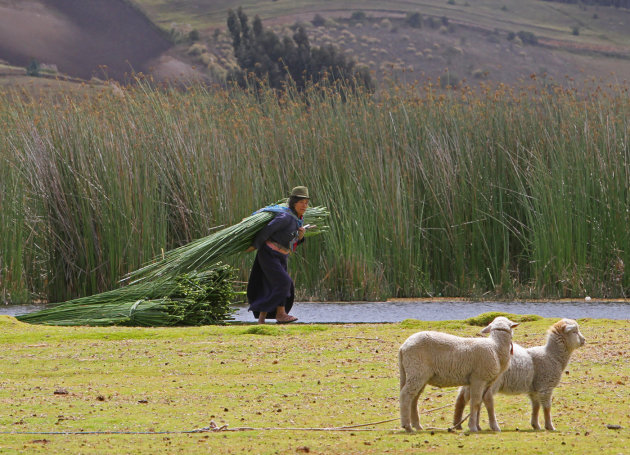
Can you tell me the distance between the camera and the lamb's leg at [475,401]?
553cm

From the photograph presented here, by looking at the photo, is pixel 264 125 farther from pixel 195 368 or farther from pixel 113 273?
pixel 195 368

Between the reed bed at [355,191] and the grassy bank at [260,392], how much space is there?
2.57 m

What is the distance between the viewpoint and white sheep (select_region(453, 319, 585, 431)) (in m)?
5.77

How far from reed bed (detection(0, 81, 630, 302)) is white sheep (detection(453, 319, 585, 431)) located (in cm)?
659

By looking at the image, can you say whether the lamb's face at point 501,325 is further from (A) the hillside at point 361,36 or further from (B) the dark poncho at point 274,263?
(A) the hillside at point 361,36

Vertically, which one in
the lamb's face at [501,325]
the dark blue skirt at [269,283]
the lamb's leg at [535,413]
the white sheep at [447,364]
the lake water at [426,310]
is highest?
the lamb's face at [501,325]

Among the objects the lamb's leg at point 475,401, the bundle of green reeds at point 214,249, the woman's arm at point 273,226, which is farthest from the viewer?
the bundle of green reeds at point 214,249

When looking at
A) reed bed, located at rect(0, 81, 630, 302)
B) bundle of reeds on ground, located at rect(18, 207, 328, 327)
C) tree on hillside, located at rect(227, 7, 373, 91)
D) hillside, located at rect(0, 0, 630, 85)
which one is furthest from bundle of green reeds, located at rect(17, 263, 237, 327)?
hillside, located at rect(0, 0, 630, 85)

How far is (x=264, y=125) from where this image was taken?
47.4 ft

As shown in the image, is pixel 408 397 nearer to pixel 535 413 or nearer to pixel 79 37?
pixel 535 413

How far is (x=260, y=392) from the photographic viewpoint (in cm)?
696

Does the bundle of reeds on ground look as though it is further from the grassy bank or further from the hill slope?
the hill slope

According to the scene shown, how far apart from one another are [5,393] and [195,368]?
5.09ft

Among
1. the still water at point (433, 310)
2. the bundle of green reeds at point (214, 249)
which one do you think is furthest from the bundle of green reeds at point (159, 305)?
the still water at point (433, 310)
